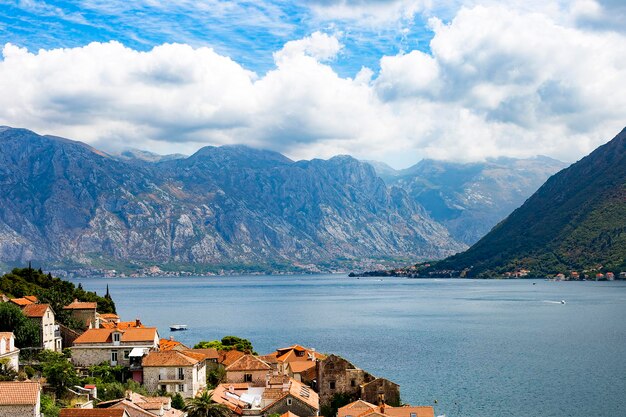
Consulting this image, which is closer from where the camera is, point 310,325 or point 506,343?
point 506,343

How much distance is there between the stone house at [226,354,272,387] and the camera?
71.7m

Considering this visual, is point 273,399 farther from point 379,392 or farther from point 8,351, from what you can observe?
point 8,351

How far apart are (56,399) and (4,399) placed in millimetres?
13321

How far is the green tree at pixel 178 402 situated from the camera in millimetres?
62972

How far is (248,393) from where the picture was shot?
67062 millimetres

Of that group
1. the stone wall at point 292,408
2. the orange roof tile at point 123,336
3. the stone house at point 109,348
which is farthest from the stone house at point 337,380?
the orange roof tile at point 123,336

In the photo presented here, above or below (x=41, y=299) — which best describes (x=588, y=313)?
below

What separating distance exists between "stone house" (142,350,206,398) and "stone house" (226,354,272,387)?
176 inches

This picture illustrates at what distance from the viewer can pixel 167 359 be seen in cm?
6794

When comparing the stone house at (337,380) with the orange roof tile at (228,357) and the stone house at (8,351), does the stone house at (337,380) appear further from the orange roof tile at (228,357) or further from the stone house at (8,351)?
the stone house at (8,351)

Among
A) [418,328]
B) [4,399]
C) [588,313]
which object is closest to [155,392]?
[4,399]

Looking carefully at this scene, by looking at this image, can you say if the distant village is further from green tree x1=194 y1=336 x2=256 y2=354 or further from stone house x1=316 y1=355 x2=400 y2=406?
green tree x1=194 y1=336 x2=256 y2=354

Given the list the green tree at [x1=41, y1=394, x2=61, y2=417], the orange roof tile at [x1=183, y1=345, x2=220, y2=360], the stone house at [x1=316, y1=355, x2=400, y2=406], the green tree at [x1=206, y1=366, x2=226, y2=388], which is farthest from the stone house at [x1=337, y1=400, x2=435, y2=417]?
the orange roof tile at [x1=183, y1=345, x2=220, y2=360]

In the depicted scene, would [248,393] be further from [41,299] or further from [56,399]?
[41,299]
